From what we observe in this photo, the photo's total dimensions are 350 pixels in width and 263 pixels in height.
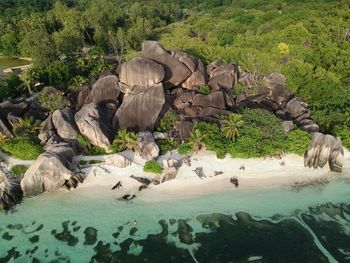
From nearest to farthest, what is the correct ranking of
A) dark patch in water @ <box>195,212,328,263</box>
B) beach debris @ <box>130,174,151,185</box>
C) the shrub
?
dark patch in water @ <box>195,212,328,263</box>
beach debris @ <box>130,174,151,185</box>
the shrub

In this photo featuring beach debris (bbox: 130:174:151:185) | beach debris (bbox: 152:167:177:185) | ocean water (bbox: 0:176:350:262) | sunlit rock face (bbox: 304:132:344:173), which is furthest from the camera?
sunlit rock face (bbox: 304:132:344:173)

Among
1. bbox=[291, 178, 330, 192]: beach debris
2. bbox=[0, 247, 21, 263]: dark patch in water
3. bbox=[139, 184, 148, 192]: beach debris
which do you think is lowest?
bbox=[0, 247, 21, 263]: dark patch in water

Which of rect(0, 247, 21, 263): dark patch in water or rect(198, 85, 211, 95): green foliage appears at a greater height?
rect(198, 85, 211, 95): green foliage

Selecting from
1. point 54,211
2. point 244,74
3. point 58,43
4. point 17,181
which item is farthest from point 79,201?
point 58,43

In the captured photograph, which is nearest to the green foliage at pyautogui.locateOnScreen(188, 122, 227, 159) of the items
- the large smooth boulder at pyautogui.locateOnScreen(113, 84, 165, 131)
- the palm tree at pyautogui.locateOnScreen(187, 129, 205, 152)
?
the palm tree at pyautogui.locateOnScreen(187, 129, 205, 152)

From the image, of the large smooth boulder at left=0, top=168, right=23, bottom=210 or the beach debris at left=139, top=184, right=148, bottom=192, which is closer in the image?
the large smooth boulder at left=0, top=168, right=23, bottom=210

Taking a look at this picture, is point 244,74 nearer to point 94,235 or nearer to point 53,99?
point 53,99

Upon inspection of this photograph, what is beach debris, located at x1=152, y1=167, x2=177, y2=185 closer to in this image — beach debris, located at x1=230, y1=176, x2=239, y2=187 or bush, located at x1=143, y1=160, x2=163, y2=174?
bush, located at x1=143, y1=160, x2=163, y2=174

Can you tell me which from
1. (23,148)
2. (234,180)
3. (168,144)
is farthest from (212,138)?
(23,148)
